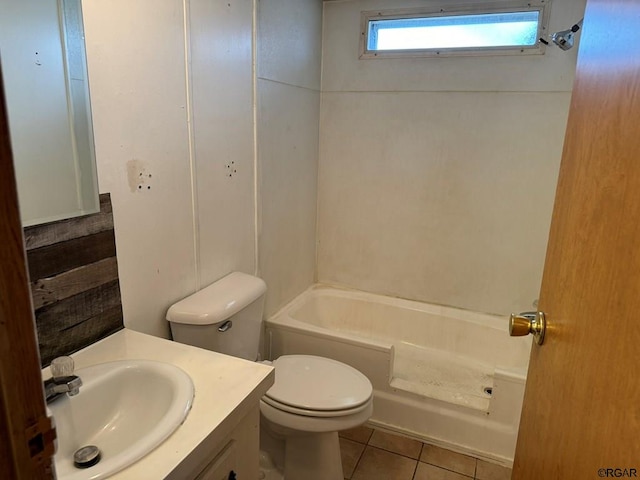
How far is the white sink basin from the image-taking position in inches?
38.9

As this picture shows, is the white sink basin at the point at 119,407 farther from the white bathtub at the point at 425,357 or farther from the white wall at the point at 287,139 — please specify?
the white bathtub at the point at 425,357

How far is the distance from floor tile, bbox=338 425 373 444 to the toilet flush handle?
0.98m

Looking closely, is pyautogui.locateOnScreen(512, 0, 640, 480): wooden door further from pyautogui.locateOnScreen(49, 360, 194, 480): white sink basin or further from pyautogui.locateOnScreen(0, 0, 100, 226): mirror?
pyautogui.locateOnScreen(0, 0, 100, 226): mirror

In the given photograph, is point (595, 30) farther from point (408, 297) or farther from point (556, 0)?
point (408, 297)

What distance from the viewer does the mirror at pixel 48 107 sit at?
3.44 ft

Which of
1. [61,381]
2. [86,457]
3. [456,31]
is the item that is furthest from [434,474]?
[456,31]

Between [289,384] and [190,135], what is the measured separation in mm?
1023

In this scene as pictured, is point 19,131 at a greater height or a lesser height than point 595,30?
lesser

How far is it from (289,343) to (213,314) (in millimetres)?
892

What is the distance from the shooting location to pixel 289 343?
2.33m

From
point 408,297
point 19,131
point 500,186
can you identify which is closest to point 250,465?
point 19,131

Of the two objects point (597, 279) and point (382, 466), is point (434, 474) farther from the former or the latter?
point (597, 279)

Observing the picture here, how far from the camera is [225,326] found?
61.5 inches

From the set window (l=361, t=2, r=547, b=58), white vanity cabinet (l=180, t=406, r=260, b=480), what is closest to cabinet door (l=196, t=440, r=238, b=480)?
white vanity cabinet (l=180, t=406, r=260, b=480)
